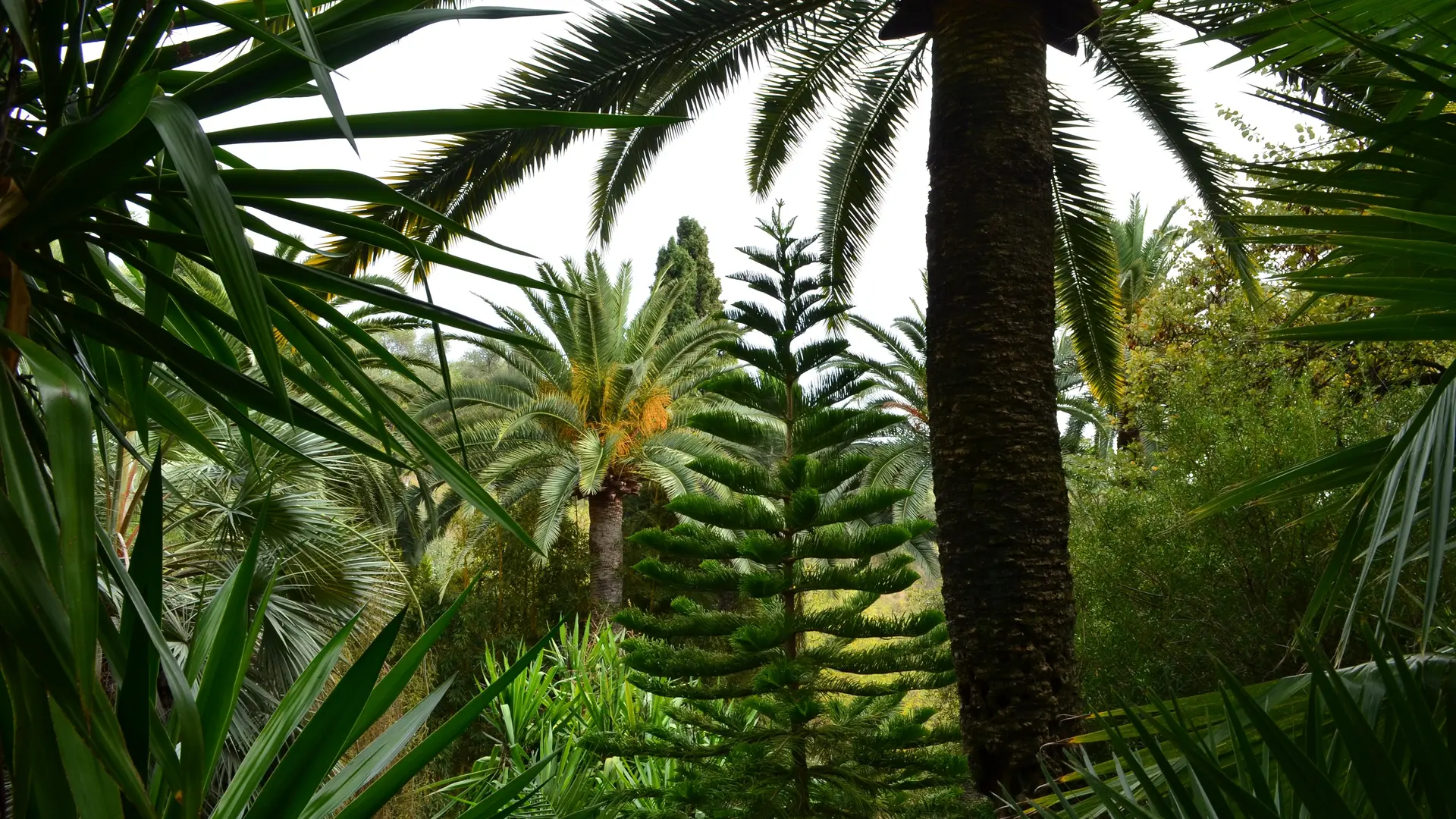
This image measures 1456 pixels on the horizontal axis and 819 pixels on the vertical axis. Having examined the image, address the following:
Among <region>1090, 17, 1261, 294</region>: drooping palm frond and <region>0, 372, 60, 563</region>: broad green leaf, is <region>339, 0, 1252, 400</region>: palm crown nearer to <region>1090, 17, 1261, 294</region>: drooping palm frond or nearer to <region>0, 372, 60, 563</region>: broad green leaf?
<region>1090, 17, 1261, 294</region>: drooping palm frond

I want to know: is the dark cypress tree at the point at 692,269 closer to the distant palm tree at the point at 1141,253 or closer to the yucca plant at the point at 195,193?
the distant palm tree at the point at 1141,253

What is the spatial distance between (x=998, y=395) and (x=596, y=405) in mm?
11824

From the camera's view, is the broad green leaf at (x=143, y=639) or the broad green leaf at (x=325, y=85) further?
the broad green leaf at (x=143, y=639)

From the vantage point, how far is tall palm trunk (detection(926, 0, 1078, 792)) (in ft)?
14.2

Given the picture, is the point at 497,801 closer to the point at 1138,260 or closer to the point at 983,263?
the point at 983,263

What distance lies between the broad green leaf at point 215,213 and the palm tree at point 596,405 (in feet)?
43.4

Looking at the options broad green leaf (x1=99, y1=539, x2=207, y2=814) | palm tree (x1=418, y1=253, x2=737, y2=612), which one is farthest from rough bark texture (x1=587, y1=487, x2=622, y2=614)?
broad green leaf (x1=99, y1=539, x2=207, y2=814)

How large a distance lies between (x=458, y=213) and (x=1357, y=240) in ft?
20.4

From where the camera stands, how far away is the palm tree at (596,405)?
14836 mm

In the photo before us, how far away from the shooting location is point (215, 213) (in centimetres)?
93

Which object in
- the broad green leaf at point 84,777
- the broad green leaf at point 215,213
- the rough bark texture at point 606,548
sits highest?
the rough bark texture at point 606,548

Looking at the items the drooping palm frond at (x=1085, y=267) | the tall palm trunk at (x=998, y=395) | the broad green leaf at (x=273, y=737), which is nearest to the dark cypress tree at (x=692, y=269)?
the drooping palm frond at (x=1085, y=267)

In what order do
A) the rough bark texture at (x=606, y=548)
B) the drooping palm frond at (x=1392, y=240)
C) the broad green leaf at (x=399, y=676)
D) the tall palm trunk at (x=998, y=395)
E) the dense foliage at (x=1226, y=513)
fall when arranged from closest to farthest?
the drooping palm frond at (x=1392, y=240)
the broad green leaf at (x=399, y=676)
the tall palm trunk at (x=998, y=395)
the dense foliage at (x=1226, y=513)
the rough bark texture at (x=606, y=548)

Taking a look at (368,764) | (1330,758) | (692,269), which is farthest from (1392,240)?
(692,269)
